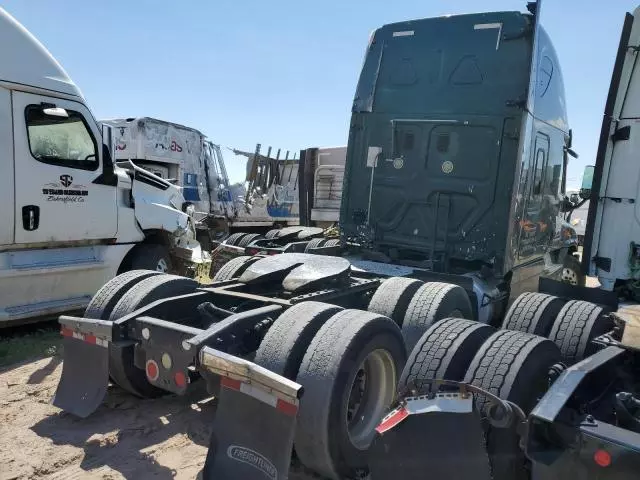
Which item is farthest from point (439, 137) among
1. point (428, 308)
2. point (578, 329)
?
point (578, 329)

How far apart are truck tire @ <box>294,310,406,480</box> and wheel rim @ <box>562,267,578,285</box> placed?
20.1 ft

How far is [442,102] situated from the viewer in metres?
5.66

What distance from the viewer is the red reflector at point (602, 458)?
6.34 ft

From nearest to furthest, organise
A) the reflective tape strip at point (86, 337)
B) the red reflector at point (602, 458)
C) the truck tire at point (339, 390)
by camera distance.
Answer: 1. the red reflector at point (602, 458)
2. the truck tire at point (339, 390)
3. the reflective tape strip at point (86, 337)

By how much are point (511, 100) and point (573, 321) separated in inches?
95.7

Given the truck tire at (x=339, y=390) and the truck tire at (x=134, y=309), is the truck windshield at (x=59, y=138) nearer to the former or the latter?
the truck tire at (x=134, y=309)

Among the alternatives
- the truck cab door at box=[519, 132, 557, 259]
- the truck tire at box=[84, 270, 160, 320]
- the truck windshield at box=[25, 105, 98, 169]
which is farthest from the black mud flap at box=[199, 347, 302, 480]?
the truck windshield at box=[25, 105, 98, 169]

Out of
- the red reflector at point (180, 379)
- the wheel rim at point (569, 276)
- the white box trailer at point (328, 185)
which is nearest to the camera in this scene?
the red reflector at point (180, 379)

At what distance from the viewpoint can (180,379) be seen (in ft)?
10.3

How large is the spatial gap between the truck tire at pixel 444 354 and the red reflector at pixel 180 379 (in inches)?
50.1

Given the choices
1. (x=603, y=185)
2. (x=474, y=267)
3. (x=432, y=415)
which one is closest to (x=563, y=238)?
(x=603, y=185)

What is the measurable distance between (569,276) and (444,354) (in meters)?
6.44

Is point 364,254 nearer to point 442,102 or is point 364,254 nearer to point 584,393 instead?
point 442,102

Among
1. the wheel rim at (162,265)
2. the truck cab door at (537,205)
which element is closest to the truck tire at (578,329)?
the truck cab door at (537,205)
